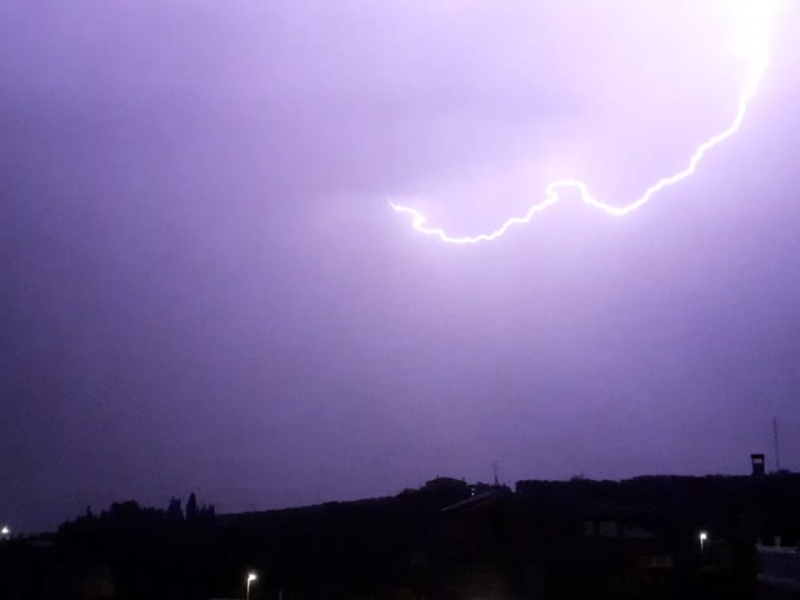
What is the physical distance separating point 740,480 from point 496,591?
871 inches

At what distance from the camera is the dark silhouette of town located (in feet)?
121

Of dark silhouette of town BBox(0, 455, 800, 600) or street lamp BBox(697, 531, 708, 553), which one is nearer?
dark silhouette of town BBox(0, 455, 800, 600)

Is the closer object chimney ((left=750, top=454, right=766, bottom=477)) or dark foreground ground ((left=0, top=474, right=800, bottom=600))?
dark foreground ground ((left=0, top=474, right=800, bottom=600))

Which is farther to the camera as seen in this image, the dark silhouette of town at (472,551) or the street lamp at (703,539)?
the street lamp at (703,539)

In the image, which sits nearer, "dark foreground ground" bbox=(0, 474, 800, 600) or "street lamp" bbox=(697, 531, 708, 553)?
"dark foreground ground" bbox=(0, 474, 800, 600)

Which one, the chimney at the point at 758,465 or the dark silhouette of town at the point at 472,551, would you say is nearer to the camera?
the dark silhouette of town at the point at 472,551

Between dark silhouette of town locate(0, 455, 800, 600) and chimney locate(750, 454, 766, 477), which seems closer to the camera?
dark silhouette of town locate(0, 455, 800, 600)

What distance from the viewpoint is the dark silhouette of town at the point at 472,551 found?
37.0 meters

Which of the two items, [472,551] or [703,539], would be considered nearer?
[472,551]

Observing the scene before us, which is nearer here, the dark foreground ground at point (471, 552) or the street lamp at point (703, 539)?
the dark foreground ground at point (471, 552)

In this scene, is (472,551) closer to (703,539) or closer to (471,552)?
(471,552)

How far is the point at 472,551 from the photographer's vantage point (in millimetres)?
40125

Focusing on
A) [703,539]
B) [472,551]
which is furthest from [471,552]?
[703,539]

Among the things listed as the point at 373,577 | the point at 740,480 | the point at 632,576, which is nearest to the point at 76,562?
the point at 373,577
